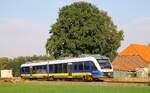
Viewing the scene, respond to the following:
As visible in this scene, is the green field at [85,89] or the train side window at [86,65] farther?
the train side window at [86,65]

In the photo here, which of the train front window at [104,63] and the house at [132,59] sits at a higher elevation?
the house at [132,59]

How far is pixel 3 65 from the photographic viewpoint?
105 m

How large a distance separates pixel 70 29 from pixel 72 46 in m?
3.52

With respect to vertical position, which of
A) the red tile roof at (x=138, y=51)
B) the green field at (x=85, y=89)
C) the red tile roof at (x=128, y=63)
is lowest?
the green field at (x=85, y=89)

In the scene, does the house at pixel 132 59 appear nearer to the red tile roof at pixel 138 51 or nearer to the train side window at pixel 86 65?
the red tile roof at pixel 138 51

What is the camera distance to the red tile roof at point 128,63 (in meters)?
74.1

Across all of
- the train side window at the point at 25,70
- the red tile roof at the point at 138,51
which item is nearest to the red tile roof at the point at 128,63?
the red tile roof at the point at 138,51

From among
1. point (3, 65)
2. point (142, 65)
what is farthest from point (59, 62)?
point (3, 65)

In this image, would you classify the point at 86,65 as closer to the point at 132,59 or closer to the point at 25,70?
the point at 25,70

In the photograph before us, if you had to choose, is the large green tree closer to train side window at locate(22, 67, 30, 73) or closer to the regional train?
train side window at locate(22, 67, 30, 73)

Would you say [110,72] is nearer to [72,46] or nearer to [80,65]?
[80,65]

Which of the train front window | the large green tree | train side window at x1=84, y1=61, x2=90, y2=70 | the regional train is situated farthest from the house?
train side window at x1=84, y1=61, x2=90, y2=70

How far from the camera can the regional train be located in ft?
130

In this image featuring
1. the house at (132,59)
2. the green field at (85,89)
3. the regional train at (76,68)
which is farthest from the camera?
the house at (132,59)
